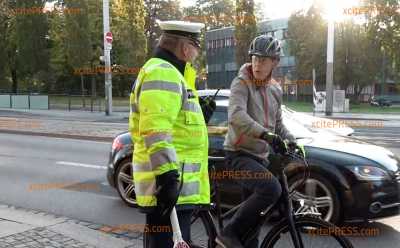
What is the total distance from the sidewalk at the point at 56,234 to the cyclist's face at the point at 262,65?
2.30m

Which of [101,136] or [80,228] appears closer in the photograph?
[80,228]

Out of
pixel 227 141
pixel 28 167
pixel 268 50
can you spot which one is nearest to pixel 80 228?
pixel 227 141

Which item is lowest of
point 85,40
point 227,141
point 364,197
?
point 364,197

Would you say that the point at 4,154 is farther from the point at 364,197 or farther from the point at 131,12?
the point at 131,12

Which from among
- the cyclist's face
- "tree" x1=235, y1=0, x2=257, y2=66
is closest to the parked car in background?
"tree" x1=235, y1=0, x2=257, y2=66

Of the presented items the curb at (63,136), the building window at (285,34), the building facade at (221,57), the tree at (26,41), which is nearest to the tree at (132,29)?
the curb at (63,136)

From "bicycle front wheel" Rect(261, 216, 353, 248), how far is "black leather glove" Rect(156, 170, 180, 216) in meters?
1.10

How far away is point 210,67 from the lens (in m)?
72.9

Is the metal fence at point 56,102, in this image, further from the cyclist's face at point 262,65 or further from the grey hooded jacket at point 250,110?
the cyclist's face at point 262,65

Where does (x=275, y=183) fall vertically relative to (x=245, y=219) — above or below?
above

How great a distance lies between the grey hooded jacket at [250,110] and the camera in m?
3.67

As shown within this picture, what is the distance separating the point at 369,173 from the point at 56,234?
→ 3364 millimetres

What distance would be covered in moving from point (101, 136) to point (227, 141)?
422 inches

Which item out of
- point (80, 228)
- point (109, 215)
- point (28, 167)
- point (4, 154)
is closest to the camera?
point (80, 228)
